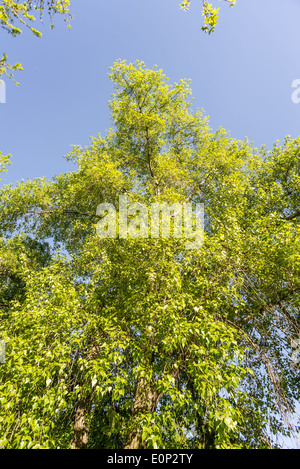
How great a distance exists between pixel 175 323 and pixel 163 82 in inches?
520

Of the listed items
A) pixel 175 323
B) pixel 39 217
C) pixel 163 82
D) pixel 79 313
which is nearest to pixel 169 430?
pixel 175 323

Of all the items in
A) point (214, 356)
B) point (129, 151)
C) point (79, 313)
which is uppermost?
point (129, 151)

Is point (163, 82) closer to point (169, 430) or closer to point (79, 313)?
point (79, 313)

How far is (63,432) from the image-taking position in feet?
16.5

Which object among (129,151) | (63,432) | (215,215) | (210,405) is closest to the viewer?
(210,405)

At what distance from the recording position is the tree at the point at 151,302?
4055 millimetres

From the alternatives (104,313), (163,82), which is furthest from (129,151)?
(104,313)

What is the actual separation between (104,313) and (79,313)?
112 centimetres

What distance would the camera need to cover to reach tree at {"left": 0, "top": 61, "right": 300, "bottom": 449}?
4055 millimetres

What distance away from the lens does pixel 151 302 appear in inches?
209

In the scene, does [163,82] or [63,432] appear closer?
[63,432]

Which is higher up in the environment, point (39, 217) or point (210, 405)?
point (39, 217)
